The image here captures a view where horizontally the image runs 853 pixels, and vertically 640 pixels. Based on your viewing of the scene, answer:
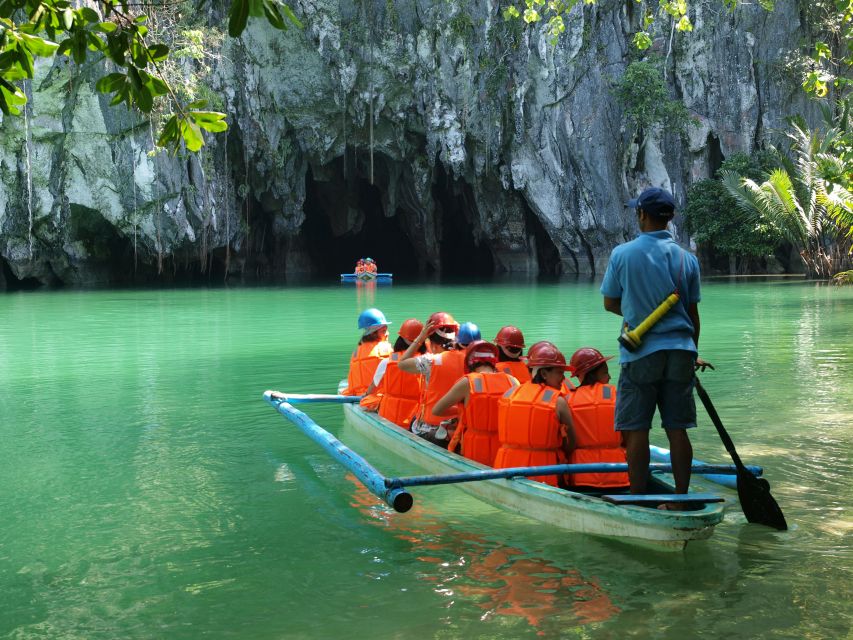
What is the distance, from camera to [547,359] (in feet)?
17.4

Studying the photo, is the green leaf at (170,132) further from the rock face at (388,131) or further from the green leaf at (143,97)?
the rock face at (388,131)

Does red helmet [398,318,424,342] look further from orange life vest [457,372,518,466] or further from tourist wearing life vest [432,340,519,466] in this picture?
orange life vest [457,372,518,466]

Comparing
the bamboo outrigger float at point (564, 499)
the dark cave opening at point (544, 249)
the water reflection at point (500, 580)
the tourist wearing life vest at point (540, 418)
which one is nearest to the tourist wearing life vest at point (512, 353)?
the bamboo outrigger float at point (564, 499)

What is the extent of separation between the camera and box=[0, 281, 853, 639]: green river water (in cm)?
400

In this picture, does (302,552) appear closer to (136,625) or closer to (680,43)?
(136,625)

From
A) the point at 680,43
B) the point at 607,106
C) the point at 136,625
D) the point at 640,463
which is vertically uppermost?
the point at 680,43

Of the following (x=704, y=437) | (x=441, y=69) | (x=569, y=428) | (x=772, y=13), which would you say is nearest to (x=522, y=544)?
(x=569, y=428)

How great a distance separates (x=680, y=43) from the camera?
33.4m

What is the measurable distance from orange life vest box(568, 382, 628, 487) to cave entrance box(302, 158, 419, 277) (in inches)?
1218

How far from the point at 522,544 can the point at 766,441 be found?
124 inches

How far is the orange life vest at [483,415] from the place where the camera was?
5.82 metres

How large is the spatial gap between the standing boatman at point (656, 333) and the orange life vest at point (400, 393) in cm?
303

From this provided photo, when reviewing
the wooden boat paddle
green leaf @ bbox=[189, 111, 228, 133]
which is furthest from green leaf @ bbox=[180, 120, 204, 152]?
the wooden boat paddle

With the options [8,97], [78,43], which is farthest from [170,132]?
[8,97]
